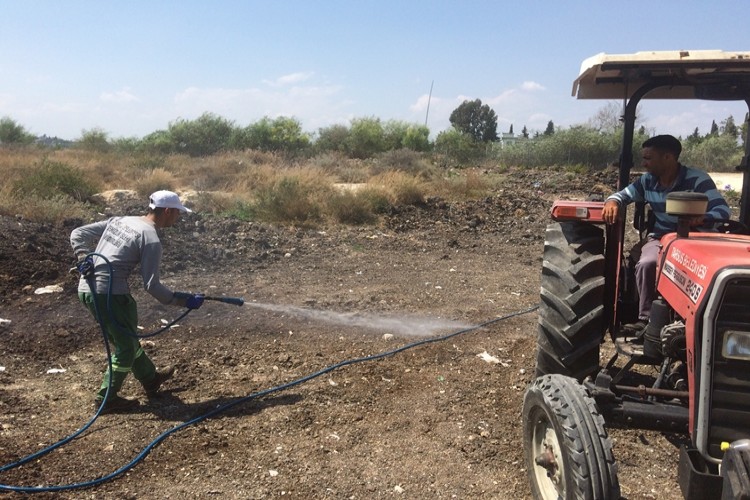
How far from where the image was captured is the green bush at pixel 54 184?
1276 cm

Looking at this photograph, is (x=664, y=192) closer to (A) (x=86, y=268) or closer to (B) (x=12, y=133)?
(A) (x=86, y=268)

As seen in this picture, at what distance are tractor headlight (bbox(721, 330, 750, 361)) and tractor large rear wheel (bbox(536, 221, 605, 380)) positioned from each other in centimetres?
119

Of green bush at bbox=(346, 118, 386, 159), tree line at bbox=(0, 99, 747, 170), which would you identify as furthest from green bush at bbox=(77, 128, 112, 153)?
green bush at bbox=(346, 118, 386, 159)

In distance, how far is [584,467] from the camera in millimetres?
2516

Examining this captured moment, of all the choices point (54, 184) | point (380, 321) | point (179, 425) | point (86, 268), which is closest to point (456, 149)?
point (54, 184)

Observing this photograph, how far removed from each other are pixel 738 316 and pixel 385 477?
2011 millimetres

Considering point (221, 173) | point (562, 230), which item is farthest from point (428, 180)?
point (562, 230)

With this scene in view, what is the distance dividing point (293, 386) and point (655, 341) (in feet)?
8.56

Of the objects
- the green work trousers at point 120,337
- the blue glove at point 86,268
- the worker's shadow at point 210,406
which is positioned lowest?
the worker's shadow at point 210,406

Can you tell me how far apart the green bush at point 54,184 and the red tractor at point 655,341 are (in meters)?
11.2

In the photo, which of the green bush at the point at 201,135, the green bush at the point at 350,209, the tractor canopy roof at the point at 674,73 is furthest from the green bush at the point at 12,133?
the tractor canopy roof at the point at 674,73

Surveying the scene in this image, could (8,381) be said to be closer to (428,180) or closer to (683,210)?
(683,210)

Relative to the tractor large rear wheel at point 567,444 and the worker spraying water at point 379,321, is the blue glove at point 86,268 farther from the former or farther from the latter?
the tractor large rear wheel at point 567,444

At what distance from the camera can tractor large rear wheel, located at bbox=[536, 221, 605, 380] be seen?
3742 millimetres
